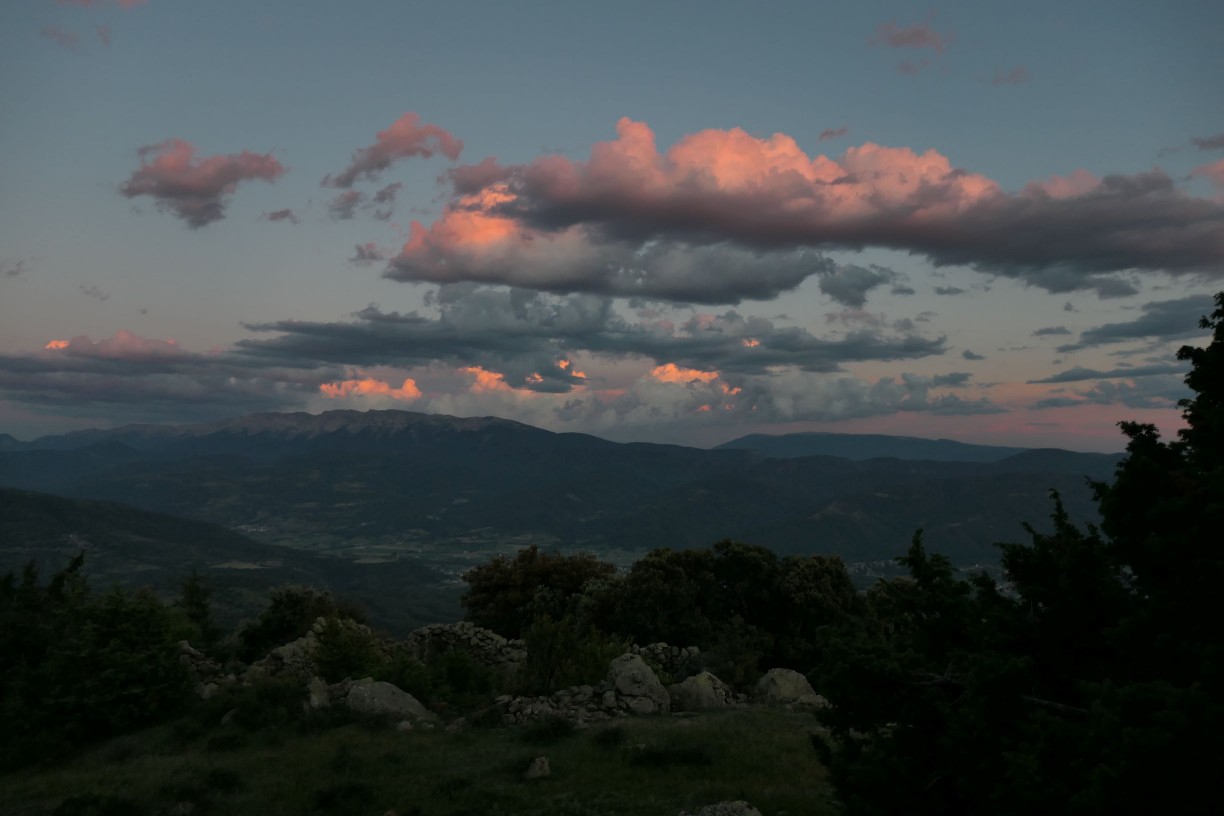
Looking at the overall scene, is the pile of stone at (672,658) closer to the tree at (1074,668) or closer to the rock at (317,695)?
the rock at (317,695)

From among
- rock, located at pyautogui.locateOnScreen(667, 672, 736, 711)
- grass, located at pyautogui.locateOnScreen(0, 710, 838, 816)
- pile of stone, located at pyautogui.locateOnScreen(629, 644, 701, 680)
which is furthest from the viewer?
pile of stone, located at pyautogui.locateOnScreen(629, 644, 701, 680)

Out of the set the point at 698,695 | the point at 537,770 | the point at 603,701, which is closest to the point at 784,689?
the point at 698,695

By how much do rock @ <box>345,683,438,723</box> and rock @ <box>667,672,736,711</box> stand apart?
923 centimetres

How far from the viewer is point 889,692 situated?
1066cm

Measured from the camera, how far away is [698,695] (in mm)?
28703

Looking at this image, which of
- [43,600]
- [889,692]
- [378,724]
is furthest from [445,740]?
[43,600]

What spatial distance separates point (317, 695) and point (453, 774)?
10.3m

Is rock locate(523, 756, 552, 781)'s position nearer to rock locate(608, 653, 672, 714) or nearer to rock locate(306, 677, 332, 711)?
rock locate(608, 653, 672, 714)

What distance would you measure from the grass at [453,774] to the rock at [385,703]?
1742 millimetres

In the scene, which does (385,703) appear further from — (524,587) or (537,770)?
(524,587)

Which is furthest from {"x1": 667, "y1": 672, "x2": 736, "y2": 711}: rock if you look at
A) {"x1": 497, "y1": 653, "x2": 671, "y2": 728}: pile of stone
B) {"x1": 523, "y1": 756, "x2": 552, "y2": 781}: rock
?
{"x1": 523, "y1": 756, "x2": 552, "y2": 781}: rock

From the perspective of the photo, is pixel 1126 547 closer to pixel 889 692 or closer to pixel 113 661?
pixel 889 692

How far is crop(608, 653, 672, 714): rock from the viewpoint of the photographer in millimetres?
26641

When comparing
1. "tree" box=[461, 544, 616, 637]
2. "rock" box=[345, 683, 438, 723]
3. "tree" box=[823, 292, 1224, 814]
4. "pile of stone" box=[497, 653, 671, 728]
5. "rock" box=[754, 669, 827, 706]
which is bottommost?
"tree" box=[461, 544, 616, 637]
